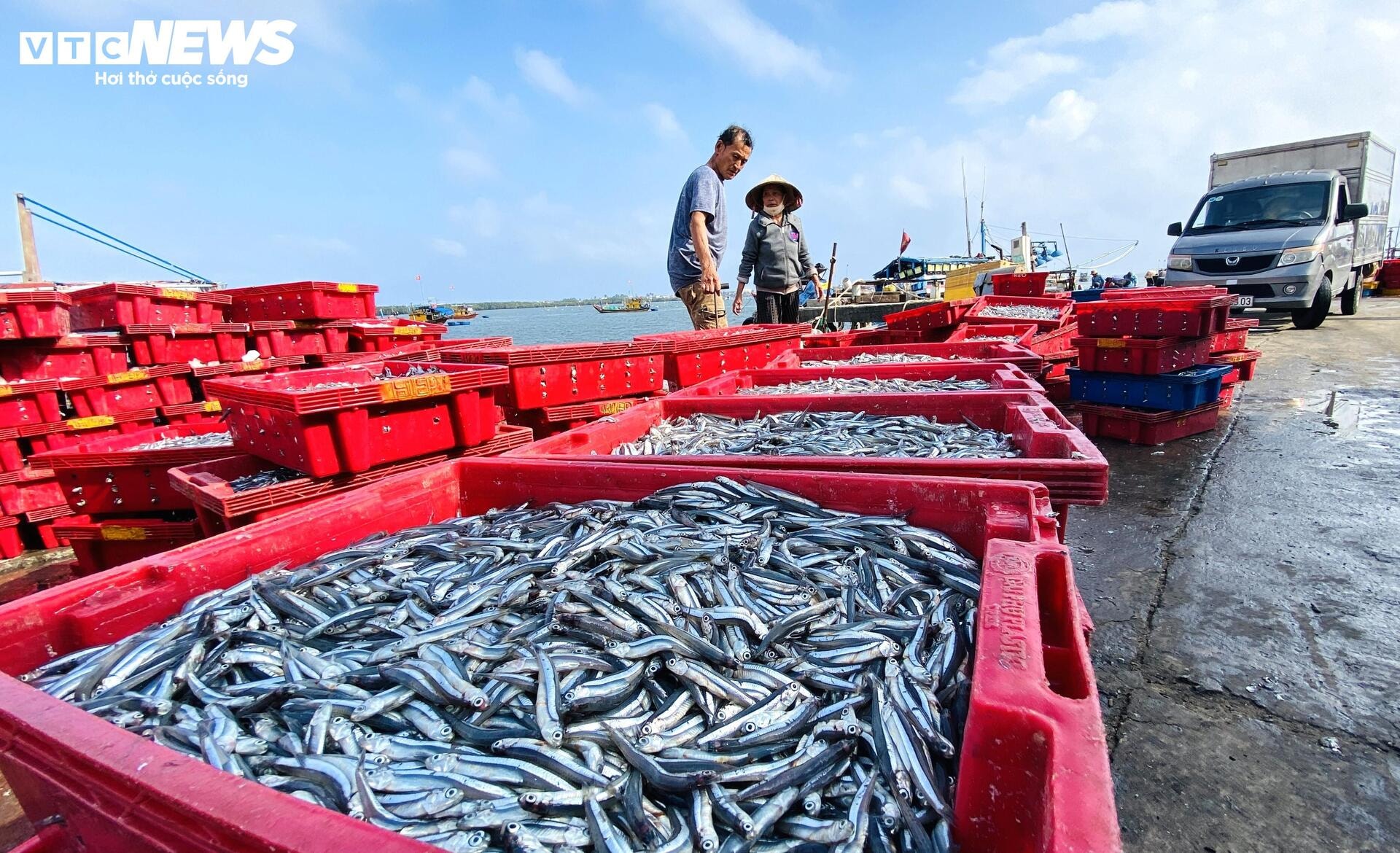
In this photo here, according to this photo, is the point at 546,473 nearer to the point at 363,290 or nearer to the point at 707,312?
the point at 707,312

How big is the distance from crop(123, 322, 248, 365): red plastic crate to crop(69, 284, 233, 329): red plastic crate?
0.18 metres

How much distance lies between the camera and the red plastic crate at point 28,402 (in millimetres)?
6148

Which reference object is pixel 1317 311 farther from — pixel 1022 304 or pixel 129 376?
pixel 129 376

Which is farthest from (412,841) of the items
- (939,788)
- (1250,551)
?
(1250,551)

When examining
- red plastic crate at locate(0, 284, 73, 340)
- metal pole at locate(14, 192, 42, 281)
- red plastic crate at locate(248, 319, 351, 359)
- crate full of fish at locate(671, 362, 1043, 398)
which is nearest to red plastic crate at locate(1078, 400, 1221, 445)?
crate full of fish at locate(671, 362, 1043, 398)

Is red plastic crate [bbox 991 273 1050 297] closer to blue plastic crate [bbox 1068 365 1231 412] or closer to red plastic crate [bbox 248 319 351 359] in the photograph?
blue plastic crate [bbox 1068 365 1231 412]

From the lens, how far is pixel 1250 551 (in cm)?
411

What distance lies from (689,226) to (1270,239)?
1235 cm

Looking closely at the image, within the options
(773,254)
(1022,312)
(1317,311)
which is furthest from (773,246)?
(1317,311)

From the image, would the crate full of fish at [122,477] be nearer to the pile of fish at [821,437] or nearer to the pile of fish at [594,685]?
the pile of fish at [594,685]

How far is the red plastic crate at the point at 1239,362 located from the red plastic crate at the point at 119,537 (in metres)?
10.5

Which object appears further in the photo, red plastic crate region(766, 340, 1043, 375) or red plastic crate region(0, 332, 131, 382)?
red plastic crate region(766, 340, 1043, 375)

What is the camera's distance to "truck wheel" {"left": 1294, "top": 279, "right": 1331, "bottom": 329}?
13.6 metres

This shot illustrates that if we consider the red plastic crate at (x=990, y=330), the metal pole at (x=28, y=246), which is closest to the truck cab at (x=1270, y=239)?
the red plastic crate at (x=990, y=330)
